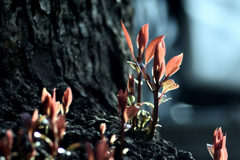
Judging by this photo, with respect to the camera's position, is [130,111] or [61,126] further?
[130,111]

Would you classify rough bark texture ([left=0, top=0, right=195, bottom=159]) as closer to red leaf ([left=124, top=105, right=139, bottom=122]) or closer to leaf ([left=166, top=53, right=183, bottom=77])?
red leaf ([left=124, top=105, right=139, bottom=122])

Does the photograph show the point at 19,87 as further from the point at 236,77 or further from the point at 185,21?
the point at 236,77

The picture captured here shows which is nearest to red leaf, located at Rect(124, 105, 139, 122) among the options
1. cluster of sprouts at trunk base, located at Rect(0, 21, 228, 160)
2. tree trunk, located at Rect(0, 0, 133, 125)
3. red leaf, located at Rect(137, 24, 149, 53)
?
cluster of sprouts at trunk base, located at Rect(0, 21, 228, 160)

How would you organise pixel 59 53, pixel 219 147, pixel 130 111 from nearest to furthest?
pixel 130 111 < pixel 219 147 < pixel 59 53

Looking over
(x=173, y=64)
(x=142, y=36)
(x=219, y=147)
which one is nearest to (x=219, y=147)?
(x=219, y=147)

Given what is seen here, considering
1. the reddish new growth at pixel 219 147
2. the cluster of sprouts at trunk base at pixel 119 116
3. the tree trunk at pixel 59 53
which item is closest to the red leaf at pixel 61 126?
the cluster of sprouts at trunk base at pixel 119 116

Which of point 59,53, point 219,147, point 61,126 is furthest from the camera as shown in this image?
point 59,53

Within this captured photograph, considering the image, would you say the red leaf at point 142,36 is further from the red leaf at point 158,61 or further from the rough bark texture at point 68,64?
the rough bark texture at point 68,64

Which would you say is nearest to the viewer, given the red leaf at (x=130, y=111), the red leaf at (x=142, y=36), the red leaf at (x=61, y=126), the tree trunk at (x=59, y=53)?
the red leaf at (x=61, y=126)

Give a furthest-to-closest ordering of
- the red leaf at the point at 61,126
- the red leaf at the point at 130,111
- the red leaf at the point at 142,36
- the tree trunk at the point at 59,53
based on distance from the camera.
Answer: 1. the tree trunk at the point at 59,53
2. the red leaf at the point at 142,36
3. the red leaf at the point at 130,111
4. the red leaf at the point at 61,126

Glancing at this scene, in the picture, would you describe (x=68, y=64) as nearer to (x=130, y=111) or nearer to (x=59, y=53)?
(x=59, y=53)
